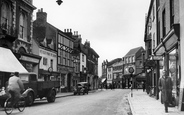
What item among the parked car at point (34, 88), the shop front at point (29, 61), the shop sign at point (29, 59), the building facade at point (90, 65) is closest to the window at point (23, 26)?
the shop front at point (29, 61)

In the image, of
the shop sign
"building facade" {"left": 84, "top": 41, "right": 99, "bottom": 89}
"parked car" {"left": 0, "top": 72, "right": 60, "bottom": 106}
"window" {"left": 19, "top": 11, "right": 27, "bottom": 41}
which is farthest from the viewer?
"building facade" {"left": 84, "top": 41, "right": 99, "bottom": 89}

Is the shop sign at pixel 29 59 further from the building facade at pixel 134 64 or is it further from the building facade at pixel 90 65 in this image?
the building facade at pixel 134 64

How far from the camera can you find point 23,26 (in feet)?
94.8

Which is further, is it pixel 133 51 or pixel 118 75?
pixel 118 75

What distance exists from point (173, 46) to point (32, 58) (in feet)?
60.8

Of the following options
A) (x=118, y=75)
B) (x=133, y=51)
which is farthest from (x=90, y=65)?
(x=118, y=75)

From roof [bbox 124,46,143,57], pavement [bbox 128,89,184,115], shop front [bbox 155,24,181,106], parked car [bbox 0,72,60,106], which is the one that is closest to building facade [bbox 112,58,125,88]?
roof [bbox 124,46,143,57]

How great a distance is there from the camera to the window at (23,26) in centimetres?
2820

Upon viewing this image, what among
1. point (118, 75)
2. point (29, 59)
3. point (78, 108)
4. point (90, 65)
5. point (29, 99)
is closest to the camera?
point (78, 108)

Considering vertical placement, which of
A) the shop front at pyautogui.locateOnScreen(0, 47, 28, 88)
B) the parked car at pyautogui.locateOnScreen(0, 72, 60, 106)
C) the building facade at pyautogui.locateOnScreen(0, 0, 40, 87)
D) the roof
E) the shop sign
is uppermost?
the roof

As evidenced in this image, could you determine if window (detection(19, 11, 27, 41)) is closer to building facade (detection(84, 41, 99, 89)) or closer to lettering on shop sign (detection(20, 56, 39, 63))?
lettering on shop sign (detection(20, 56, 39, 63))

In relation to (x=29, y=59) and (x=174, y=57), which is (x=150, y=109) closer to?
(x=174, y=57)

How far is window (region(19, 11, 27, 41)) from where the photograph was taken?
2820cm

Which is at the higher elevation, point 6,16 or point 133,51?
point 133,51
